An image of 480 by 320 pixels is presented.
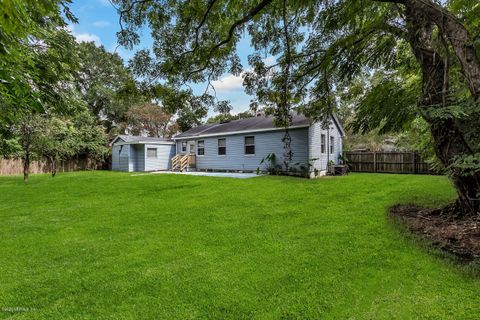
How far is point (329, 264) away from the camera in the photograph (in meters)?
3.10

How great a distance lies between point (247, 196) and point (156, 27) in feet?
15.3

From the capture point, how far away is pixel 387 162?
585 inches

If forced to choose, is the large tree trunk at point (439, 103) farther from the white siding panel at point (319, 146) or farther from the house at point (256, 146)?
the white siding panel at point (319, 146)

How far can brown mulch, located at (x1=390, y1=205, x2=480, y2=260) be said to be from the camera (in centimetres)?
337

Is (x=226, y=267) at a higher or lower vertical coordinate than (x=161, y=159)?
lower

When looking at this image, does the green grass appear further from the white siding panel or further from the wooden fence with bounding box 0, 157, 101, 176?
the wooden fence with bounding box 0, 157, 101, 176

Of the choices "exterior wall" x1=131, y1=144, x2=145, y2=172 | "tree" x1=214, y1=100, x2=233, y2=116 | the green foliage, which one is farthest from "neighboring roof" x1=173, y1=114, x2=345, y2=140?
"tree" x1=214, y1=100, x2=233, y2=116

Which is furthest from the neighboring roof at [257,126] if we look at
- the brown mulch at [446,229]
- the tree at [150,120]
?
the tree at [150,120]

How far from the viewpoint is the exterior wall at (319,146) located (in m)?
12.7

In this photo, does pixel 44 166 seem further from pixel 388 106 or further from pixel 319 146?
pixel 388 106

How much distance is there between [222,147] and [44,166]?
14171mm

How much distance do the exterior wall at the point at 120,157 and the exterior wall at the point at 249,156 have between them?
533 cm

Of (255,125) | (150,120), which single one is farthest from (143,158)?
(150,120)

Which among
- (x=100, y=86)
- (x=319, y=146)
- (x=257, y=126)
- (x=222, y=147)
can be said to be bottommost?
(x=319, y=146)
